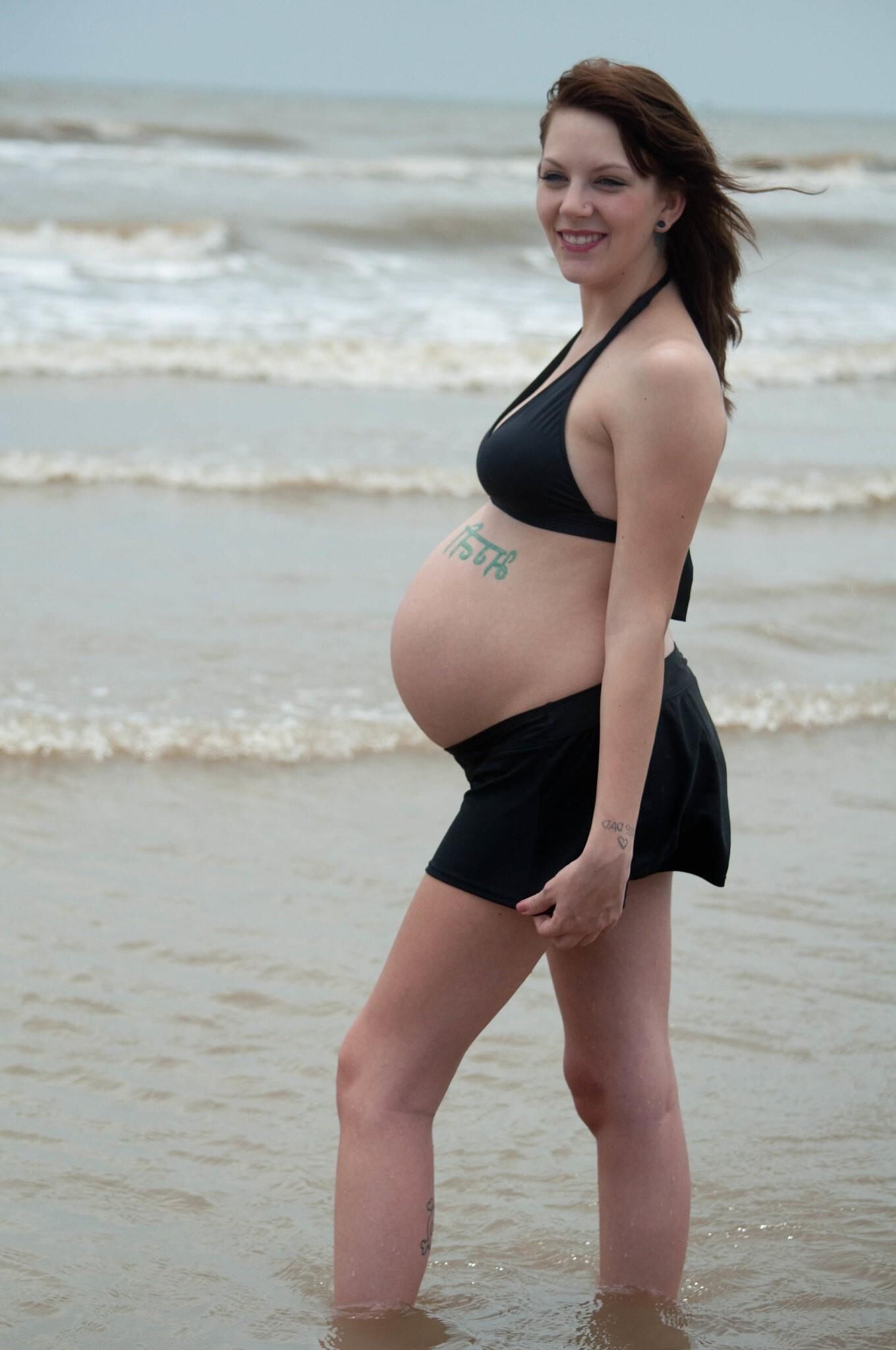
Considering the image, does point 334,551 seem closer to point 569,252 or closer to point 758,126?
point 569,252

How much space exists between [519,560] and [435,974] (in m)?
0.60

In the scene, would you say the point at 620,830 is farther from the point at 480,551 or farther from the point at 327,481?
the point at 327,481

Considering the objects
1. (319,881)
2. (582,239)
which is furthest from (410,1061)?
(319,881)

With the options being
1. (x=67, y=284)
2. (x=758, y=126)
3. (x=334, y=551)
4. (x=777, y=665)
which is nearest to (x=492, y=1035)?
(x=777, y=665)

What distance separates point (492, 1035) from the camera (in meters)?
3.41

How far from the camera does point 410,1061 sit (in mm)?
2148

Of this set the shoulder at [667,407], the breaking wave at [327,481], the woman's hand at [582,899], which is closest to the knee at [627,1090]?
the woman's hand at [582,899]

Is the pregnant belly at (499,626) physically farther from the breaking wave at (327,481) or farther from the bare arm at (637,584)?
the breaking wave at (327,481)

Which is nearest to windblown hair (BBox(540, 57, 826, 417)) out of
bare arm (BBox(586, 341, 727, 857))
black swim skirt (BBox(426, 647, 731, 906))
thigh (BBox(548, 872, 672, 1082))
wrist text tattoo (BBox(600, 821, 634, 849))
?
bare arm (BBox(586, 341, 727, 857))

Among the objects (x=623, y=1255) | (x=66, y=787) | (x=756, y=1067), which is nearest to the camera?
(x=623, y=1255)

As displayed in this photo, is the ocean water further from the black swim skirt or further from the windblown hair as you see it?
the black swim skirt

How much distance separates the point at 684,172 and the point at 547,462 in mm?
446

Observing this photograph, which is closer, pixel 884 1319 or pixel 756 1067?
pixel 884 1319

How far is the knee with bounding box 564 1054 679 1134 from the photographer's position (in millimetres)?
2244
